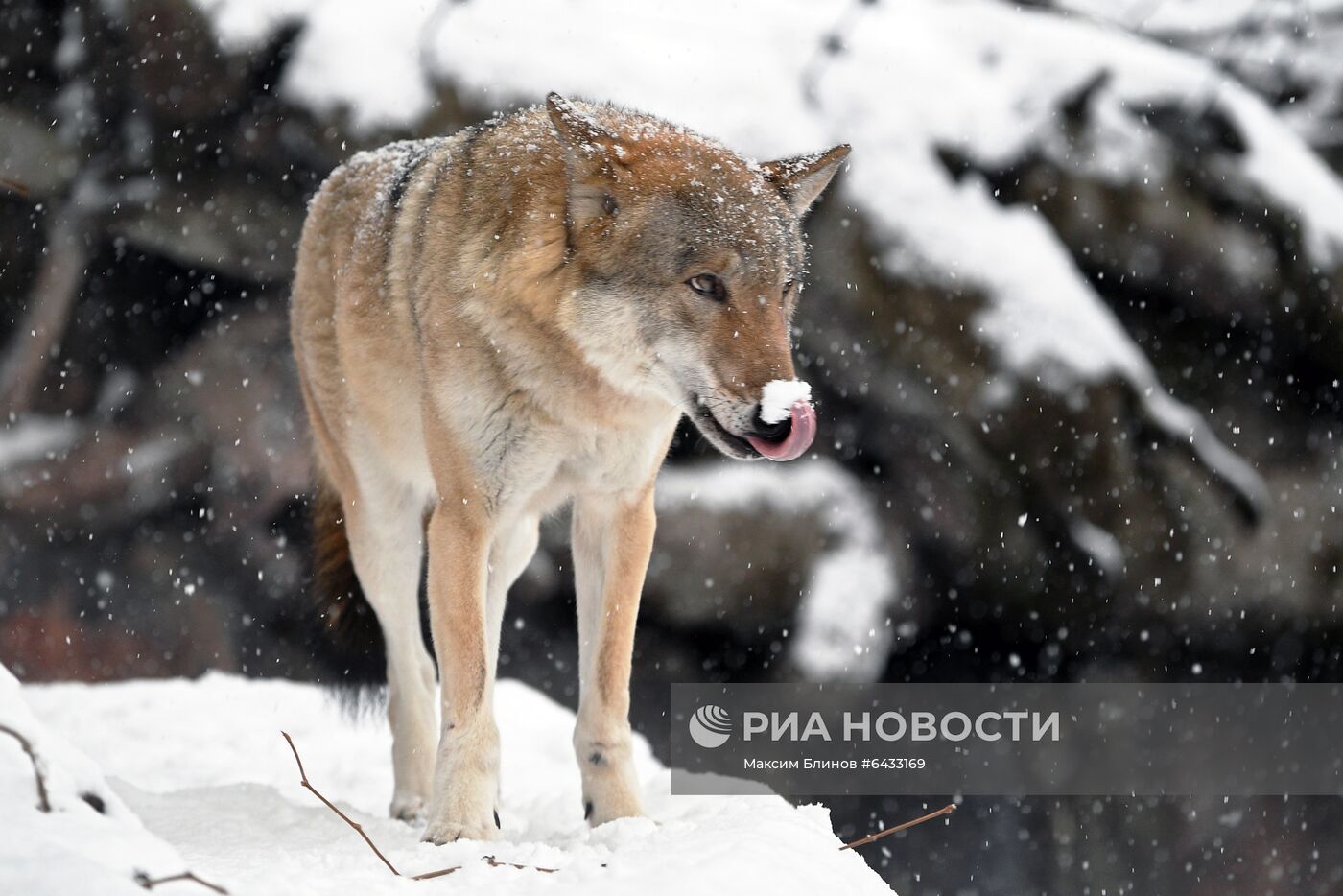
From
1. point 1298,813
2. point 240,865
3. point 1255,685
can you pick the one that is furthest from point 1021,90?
point 240,865

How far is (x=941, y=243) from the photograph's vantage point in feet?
22.7

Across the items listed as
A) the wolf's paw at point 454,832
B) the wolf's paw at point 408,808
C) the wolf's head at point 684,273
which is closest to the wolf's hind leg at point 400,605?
the wolf's paw at point 408,808

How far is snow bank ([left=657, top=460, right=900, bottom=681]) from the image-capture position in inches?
268

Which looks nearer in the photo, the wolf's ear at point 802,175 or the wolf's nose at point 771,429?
the wolf's nose at point 771,429

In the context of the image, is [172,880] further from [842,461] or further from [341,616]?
[842,461]

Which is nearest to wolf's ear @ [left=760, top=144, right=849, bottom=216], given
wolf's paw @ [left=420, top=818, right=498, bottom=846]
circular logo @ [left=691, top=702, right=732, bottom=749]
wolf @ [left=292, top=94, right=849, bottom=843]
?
wolf @ [left=292, top=94, right=849, bottom=843]

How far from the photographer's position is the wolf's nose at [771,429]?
270cm

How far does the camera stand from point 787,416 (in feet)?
8.84

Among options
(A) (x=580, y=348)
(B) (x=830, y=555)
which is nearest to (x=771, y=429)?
(A) (x=580, y=348)

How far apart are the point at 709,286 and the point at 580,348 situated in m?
0.35

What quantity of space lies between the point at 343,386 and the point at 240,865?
6.42 ft

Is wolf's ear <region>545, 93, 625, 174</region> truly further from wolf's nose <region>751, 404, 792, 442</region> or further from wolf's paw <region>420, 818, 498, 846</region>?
wolf's paw <region>420, 818, 498, 846</region>

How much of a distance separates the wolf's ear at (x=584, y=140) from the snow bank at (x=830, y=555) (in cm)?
385

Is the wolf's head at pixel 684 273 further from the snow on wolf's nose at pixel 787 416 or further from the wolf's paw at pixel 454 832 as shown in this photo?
the wolf's paw at pixel 454 832
